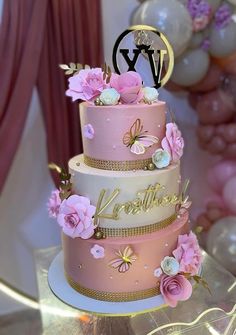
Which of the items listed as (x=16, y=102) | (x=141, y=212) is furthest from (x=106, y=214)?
(x=16, y=102)

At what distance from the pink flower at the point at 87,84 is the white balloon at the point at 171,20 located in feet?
2.10

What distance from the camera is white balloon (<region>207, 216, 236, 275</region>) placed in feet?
6.01

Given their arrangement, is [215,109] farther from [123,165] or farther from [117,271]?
[117,271]

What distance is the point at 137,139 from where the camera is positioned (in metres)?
1.09

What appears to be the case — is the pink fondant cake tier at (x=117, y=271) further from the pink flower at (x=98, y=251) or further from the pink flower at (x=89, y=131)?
the pink flower at (x=89, y=131)

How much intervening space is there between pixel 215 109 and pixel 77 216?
3.63 feet

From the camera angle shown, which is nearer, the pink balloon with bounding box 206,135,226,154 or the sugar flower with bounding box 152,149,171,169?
the sugar flower with bounding box 152,149,171,169

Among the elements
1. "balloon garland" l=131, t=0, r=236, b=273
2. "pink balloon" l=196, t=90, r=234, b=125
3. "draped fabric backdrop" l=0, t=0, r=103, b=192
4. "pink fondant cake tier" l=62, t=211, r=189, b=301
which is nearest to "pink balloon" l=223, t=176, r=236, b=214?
"balloon garland" l=131, t=0, r=236, b=273

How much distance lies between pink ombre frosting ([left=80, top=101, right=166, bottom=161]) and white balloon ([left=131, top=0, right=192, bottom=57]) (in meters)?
0.65

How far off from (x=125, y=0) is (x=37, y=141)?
859mm

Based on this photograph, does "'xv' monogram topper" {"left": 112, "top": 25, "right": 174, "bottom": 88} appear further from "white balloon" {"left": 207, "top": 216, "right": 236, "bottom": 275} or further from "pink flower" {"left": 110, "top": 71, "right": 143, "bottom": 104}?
"white balloon" {"left": 207, "top": 216, "right": 236, "bottom": 275}

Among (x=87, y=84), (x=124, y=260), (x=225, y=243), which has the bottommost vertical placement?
(x=225, y=243)

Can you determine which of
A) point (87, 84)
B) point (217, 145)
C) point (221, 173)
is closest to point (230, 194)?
point (221, 173)

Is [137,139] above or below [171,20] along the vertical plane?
below
